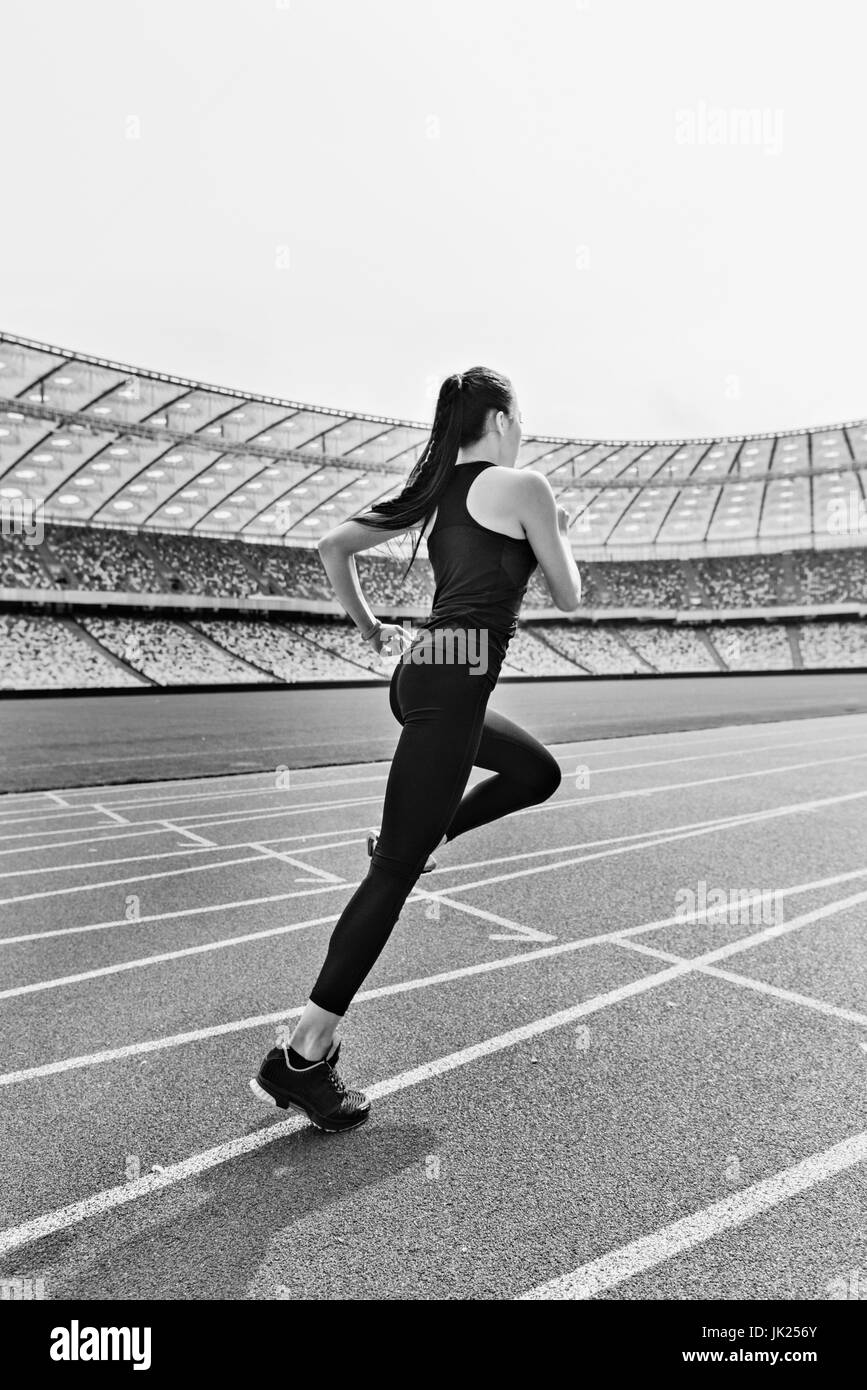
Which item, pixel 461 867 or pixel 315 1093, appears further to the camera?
pixel 461 867

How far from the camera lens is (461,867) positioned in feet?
17.3

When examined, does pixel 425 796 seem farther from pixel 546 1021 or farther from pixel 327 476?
pixel 327 476

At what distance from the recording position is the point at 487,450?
101 inches

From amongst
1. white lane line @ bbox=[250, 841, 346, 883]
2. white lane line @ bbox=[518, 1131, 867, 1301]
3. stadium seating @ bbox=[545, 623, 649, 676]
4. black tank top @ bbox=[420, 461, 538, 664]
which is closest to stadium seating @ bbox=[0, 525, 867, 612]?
stadium seating @ bbox=[545, 623, 649, 676]

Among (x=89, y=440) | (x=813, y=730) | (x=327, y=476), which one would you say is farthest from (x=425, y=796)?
(x=327, y=476)

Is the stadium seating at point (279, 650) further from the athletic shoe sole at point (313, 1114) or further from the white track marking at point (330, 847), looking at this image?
the athletic shoe sole at point (313, 1114)

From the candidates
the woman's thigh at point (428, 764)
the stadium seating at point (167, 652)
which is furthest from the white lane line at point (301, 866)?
the stadium seating at point (167, 652)

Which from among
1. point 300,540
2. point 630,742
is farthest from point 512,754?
point 300,540

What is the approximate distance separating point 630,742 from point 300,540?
4975cm

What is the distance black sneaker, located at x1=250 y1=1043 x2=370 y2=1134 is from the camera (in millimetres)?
2340

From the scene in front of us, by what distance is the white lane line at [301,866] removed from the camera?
16.3ft

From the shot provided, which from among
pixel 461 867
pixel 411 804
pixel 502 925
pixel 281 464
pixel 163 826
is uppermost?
pixel 281 464

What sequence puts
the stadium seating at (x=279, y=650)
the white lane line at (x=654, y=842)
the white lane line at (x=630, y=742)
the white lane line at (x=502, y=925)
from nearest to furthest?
the white lane line at (x=502, y=925)
the white lane line at (x=654, y=842)
the white lane line at (x=630, y=742)
the stadium seating at (x=279, y=650)

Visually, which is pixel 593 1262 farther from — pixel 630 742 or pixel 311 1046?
pixel 630 742
